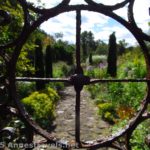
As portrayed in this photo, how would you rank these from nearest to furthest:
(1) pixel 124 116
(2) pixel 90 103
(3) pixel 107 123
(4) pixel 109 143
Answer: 1. (4) pixel 109 143
2. (1) pixel 124 116
3. (3) pixel 107 123
4. (2) pixel 90 103

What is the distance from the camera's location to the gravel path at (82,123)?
8.09 m

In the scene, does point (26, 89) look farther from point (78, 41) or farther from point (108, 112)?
point (78, 41)

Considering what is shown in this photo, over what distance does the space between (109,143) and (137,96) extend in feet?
25.7

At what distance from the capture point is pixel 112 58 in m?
21.6

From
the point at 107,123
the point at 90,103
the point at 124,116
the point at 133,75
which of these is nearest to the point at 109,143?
the point at 124,116

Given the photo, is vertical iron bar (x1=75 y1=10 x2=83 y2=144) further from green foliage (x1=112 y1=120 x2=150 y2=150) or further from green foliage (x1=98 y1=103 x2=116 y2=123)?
green foliage (x1=98 y1=103 x2=116 y2=123)

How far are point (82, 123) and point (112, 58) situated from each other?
1261 centimetres

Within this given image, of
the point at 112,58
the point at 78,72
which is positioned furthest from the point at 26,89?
the point at 78,72

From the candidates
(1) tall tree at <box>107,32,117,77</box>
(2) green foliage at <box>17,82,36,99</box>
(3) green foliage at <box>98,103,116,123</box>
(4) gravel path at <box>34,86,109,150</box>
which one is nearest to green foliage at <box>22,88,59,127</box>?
(4) gravel path at <box>34,86,109,150</box>

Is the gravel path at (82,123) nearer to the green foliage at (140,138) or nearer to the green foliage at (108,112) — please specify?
the green foliage at (108,112)

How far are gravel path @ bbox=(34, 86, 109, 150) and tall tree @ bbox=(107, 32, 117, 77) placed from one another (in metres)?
7.36

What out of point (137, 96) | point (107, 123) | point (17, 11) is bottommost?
point (107, 123)

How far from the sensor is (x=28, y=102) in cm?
954

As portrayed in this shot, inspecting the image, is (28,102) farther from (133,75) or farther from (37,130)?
(37,130)
